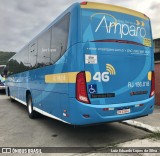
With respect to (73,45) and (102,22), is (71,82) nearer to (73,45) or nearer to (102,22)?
(73,45)

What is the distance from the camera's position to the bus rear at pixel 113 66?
221 inches

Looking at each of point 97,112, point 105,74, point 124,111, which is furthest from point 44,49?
point 124,111

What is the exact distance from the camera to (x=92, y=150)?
5.69m

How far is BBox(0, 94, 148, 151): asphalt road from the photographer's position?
634cm

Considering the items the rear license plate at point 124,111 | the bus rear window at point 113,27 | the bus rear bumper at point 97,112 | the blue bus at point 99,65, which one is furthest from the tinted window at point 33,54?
the rear license plate at point 124,111

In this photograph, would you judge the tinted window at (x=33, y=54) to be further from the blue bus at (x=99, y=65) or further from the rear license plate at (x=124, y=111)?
the rear license plate at (x=124, y=111)

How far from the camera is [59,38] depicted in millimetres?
6602

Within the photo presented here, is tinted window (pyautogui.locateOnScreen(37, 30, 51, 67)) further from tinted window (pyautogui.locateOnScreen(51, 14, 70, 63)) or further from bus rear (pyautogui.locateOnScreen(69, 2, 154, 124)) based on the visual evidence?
bus rear (pyautogui.locateOnScreen(69, 2, 154, 124))

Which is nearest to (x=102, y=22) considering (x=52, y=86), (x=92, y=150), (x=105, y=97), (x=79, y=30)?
(x=79, y=30)

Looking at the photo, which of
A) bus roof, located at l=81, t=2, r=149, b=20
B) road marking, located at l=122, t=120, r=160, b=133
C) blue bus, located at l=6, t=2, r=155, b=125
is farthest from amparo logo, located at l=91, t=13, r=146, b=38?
road marking, located at l=122, t=120, r=160, b=133

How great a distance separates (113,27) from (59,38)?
1.48 m

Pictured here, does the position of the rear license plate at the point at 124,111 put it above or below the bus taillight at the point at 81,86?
below

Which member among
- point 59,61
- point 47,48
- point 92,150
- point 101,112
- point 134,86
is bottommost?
point 92,150

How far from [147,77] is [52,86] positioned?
2.59 m
